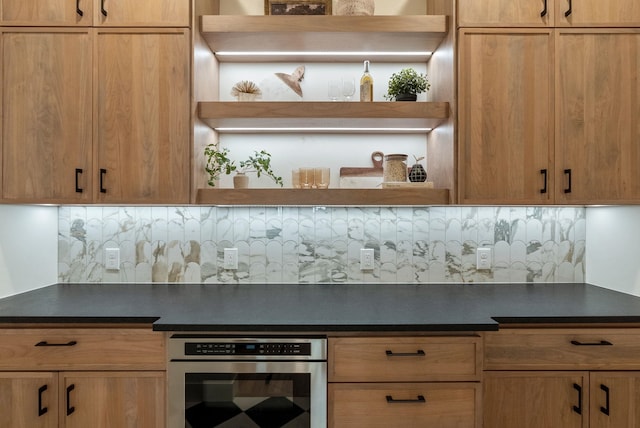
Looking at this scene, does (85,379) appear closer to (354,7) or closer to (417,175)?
(417,175)

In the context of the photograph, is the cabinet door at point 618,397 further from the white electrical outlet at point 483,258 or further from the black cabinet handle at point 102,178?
the black cabinet handle at point 102,178

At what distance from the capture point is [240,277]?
2.20 m

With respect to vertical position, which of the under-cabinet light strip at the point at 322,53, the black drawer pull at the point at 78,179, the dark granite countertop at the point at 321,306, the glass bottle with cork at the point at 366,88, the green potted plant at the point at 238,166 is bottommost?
the dark granite countertop at the point at 321,306

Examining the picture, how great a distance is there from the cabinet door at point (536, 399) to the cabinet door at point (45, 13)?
232 centimetres

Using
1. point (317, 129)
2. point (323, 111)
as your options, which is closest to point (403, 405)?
point (323, 111)

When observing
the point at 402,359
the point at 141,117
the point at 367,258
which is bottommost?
the point at 402,359

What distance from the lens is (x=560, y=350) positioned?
60.1 inches

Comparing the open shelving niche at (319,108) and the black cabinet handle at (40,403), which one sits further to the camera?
the open shelving niche at (319,108)

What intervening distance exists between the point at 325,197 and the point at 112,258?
4.12ft

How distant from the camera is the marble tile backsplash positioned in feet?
7.14

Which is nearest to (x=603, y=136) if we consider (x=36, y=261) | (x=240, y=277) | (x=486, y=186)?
(x=486, y=186)

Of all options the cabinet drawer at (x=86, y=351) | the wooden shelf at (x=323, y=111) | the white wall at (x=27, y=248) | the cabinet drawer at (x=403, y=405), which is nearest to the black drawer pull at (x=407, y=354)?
the cabinet drawer at (x=403, y=405)

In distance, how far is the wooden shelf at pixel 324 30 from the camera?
6.07 ft

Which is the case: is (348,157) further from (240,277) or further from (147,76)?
(147,76)
